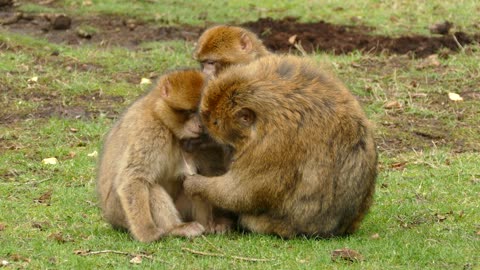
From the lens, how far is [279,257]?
664 cm

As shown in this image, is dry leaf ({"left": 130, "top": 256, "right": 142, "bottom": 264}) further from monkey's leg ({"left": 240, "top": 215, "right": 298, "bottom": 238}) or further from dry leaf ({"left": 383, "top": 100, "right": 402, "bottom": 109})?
dry leaf ({"left": 383, "top": 100, "right": 402, "bottom": 109})

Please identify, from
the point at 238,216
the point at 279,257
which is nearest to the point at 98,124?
the point at 238,216

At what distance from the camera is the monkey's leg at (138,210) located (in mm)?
6895

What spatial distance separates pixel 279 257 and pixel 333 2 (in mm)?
11752

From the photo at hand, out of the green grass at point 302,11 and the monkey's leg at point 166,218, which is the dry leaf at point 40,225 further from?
the green grass at point 302,11

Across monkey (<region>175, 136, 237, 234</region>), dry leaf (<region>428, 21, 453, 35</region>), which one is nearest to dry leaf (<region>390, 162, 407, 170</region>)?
monkey (<region>175, 136, 237, 234</region>)

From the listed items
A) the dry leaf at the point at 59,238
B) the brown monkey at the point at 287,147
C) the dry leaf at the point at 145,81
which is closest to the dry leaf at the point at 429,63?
the dry leaf at the point at 145,81

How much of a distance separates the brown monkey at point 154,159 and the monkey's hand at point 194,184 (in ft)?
0.42

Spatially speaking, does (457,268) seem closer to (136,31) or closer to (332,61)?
(332,61)

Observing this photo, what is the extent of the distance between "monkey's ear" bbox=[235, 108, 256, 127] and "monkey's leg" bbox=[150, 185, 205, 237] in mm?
765

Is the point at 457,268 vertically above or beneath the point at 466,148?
above

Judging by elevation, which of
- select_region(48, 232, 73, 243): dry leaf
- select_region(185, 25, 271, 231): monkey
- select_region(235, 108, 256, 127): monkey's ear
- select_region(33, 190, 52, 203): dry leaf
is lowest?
select_region(33, 190, 52, 203): dry leaf

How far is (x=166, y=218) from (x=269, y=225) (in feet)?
2.32

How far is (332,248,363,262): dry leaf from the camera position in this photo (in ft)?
21.5
